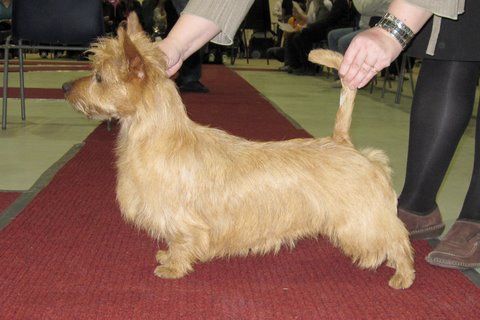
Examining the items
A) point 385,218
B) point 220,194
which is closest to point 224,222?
point 220,194

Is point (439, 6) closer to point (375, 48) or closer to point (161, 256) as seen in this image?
point (375, 48)

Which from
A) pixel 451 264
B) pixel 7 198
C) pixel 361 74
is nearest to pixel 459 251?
pixel 451 264

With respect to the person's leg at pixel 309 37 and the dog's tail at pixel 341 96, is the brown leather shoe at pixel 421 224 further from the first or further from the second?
the person's leg at pixel 309 37

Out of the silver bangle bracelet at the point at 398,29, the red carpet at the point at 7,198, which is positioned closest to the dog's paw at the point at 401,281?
the silver bangle bracelet at the point at 398,29

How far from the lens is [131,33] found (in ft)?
6.38

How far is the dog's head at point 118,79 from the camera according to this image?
5.85ft

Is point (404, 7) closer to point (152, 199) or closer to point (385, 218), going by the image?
point (385, 218)

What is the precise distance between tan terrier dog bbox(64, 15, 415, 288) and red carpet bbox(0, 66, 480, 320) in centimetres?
11

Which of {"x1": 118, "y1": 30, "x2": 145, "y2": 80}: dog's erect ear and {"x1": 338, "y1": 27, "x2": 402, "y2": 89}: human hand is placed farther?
{"x1": 118, "y1": 30, "x2": 145, "y2": 80}: dog's erect ear

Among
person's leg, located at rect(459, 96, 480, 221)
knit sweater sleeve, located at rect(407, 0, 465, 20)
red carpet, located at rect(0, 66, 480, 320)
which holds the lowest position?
red carpet, located at rect(0, 66, 480, 320)

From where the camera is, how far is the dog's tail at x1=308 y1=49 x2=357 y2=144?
1803 millimetres

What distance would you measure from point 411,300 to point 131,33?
46.2 inches

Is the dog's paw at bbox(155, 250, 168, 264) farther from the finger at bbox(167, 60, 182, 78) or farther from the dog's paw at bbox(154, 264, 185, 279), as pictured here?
the finger at bbox(167, 60, 182, 78)

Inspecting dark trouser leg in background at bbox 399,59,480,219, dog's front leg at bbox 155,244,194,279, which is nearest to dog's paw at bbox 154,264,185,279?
dog's front leg at bbox 155,244,194,279
